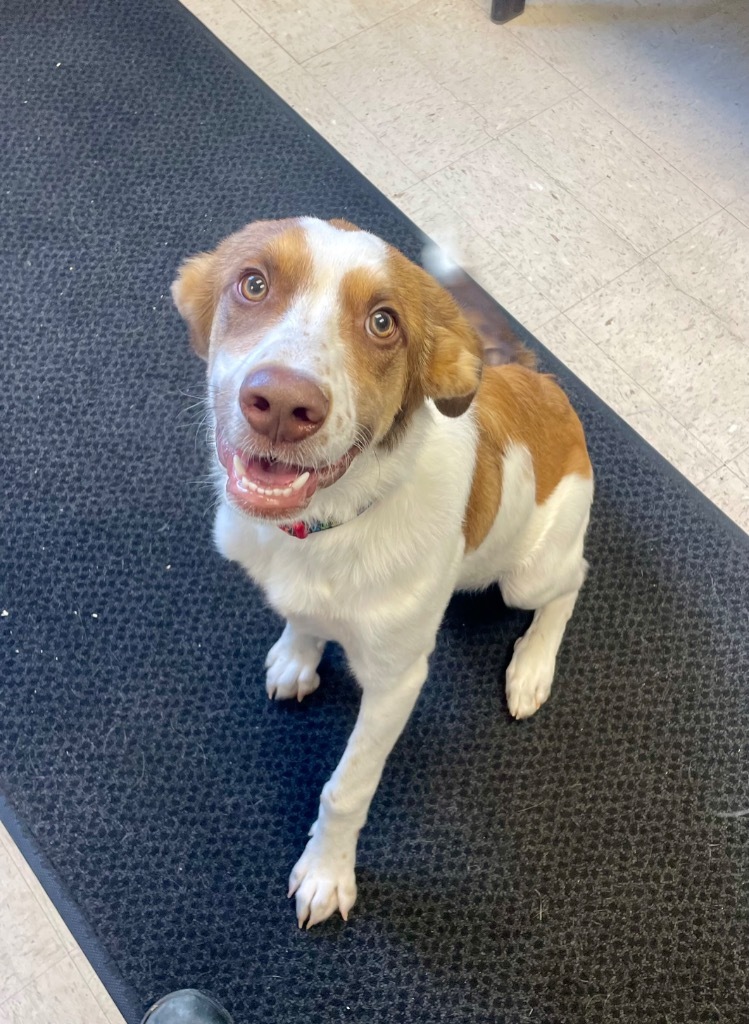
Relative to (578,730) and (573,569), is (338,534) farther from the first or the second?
(578,730)

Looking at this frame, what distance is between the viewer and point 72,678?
2.33m

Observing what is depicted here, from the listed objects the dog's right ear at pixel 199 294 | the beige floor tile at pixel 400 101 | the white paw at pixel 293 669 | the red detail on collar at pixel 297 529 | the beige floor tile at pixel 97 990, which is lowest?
the beige floor tile at pixel 97 990

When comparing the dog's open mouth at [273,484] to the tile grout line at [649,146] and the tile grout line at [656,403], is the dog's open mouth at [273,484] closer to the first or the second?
the tile grout line at [656,403]

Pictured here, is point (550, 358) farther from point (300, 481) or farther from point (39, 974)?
point (39, 974)

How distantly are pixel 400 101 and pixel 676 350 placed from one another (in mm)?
1364

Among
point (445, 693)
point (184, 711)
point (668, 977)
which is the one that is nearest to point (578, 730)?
point (445, 693)

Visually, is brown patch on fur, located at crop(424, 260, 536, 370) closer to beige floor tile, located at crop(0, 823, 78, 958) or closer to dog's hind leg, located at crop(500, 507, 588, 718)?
dog's hind leg, located at crop(500, 507, 588, 718)

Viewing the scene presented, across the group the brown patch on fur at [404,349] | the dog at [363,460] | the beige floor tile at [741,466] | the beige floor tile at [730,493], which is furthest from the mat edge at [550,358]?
the brown patch on fur at [404,349]

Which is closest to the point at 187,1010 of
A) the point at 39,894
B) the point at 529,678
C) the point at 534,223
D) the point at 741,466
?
the point at 39,894

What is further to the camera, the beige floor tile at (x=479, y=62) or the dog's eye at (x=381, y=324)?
the beige floor tile at (x=479, y=62)

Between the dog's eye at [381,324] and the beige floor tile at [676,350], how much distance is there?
1.57m

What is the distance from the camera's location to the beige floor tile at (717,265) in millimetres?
2990

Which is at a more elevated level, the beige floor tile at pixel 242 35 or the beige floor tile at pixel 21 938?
the beige floor tile at pixel 242 35

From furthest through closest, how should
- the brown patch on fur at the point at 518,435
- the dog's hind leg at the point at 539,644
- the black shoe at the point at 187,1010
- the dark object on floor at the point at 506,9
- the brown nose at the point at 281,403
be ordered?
the dark object on floor at the point at 506,9, the dog's hind leg at the point at 539,644, the black shoe at the point at 187,1010, the brown patch on fur at the point at 518,435, the brown nose at the point at 281,403
